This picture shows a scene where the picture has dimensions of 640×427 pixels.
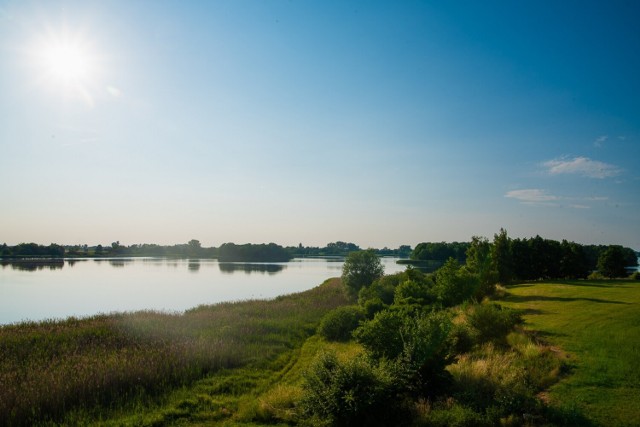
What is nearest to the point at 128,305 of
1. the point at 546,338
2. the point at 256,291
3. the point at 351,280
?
the point at 256,291

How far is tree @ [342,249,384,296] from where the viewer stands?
40.0 m

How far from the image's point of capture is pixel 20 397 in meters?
11.5

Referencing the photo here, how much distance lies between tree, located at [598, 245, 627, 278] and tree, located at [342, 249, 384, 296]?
123 feet

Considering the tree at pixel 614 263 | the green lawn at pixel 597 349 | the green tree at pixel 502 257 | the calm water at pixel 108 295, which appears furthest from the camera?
the tree at pixel 614 263

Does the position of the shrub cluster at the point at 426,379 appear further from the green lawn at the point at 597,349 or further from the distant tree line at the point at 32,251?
the distant tree line at the point at 32,251

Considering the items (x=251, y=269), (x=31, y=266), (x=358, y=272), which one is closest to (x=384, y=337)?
(x=358, y=272)

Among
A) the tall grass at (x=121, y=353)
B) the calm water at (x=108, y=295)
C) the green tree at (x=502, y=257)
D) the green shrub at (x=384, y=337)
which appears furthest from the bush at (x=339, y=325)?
the green tree at (x=502, y=257)

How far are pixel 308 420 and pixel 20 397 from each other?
8.77 m

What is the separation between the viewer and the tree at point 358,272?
131ft

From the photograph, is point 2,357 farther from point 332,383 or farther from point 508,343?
point 508,343

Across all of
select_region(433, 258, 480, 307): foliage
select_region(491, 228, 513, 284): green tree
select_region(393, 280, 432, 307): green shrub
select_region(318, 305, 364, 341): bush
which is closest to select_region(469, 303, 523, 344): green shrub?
select_region(318, 305, 364, 341): bush

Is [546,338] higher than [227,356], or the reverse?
[546,338]

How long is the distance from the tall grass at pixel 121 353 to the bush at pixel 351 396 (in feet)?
20.9

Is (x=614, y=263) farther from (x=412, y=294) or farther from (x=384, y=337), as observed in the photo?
(x=384, y=337)
